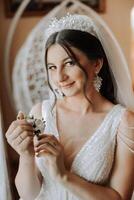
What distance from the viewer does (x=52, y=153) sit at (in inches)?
33.6

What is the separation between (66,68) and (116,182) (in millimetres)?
316

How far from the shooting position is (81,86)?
0.91 meters

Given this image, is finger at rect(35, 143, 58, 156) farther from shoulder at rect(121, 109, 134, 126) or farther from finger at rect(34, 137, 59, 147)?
shoulder at rect(121, 109, 134, 126)

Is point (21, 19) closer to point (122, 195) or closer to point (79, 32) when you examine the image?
point (79, 32)

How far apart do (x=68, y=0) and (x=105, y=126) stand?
1301mm

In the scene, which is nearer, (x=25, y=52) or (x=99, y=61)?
(x=99, y=61)

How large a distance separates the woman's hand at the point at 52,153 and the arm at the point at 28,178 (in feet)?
0.18

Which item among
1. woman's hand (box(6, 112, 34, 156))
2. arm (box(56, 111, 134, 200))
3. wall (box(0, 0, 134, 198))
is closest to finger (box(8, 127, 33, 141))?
woman's hand (box(6, 112, 34, 156))

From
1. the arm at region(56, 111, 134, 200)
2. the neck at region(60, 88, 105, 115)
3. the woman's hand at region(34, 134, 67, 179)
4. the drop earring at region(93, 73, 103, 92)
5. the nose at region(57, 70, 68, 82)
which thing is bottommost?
the arm at region(56, 111, 134, 200)

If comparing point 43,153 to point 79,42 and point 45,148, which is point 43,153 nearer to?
point 45,148

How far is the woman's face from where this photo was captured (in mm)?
881

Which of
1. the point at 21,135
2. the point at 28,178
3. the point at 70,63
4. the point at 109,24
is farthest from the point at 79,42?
the point at 109,24

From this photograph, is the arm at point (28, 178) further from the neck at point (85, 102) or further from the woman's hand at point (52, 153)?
the neck at point (85, 102)

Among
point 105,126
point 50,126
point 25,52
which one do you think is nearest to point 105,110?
point 105,126
